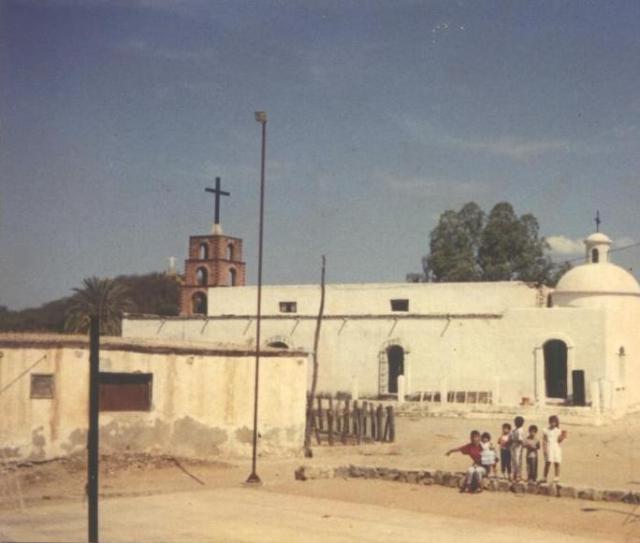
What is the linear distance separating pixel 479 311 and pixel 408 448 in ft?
42.9

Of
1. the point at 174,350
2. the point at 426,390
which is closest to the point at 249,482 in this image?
the point at 174,350

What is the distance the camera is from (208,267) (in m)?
40.0

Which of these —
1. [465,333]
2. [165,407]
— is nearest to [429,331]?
[465,333]

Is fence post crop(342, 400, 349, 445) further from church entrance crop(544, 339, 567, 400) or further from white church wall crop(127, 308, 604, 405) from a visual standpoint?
church entrance crop(544, 339, 567, 400)

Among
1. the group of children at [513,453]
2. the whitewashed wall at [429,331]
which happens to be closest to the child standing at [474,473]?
the group of children at [513,453]

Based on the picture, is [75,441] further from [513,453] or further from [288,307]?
[288,307]

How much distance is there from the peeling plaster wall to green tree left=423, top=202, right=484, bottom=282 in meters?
31.0

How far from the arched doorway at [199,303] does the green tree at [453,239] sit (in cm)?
1498

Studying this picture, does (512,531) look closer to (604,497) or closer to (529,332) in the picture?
(604,497)

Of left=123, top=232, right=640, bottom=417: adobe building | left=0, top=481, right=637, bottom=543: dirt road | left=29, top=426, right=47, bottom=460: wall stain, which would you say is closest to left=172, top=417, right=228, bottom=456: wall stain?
left=29, top=426, right=47, bottom=460: wall stain

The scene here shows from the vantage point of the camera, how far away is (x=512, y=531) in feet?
37.8

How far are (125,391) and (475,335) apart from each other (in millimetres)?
17986

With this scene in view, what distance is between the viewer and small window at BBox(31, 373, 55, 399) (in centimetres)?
1538

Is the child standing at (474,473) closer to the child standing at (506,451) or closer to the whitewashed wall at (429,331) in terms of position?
the child standing at (506,451)
